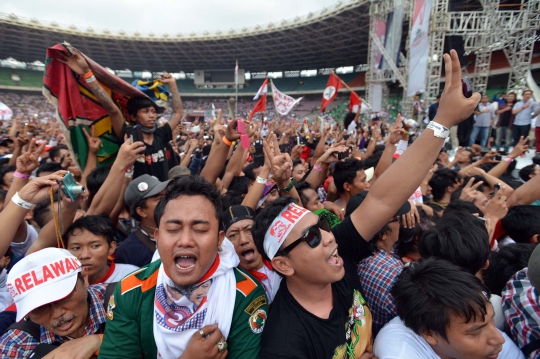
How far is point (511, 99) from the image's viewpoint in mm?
7633

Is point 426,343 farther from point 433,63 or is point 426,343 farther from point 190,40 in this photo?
point 190,40

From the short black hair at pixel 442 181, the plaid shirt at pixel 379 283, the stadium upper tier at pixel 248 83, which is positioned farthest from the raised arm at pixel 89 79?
the stadium upper tier at pixel 248 83

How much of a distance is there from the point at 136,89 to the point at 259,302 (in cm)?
315

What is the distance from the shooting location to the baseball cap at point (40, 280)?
1.39 m

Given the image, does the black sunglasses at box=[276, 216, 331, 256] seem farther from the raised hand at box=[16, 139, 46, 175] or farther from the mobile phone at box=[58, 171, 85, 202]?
the raised hand at box=[16, 139, 46, 175]

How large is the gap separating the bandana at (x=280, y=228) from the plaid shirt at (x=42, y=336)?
1.03 metres

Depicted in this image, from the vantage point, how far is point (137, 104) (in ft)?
11.6

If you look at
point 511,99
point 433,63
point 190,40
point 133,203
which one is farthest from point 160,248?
point 190,40

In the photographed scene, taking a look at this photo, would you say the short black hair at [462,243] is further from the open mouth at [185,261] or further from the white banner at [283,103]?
the white banner at [283,103]

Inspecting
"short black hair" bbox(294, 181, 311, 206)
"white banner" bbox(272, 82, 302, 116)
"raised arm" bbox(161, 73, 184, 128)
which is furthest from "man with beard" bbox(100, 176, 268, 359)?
"white banner" bbox(272, 82, 302, 116)

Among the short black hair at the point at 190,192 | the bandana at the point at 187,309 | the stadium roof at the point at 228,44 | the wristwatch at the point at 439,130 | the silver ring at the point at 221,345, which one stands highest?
the stadium roof at the point at 228,44

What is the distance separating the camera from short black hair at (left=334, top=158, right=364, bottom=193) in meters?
3.15

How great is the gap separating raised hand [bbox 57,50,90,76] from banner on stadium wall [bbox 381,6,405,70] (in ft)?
56.4

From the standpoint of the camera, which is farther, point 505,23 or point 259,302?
point 505,23
